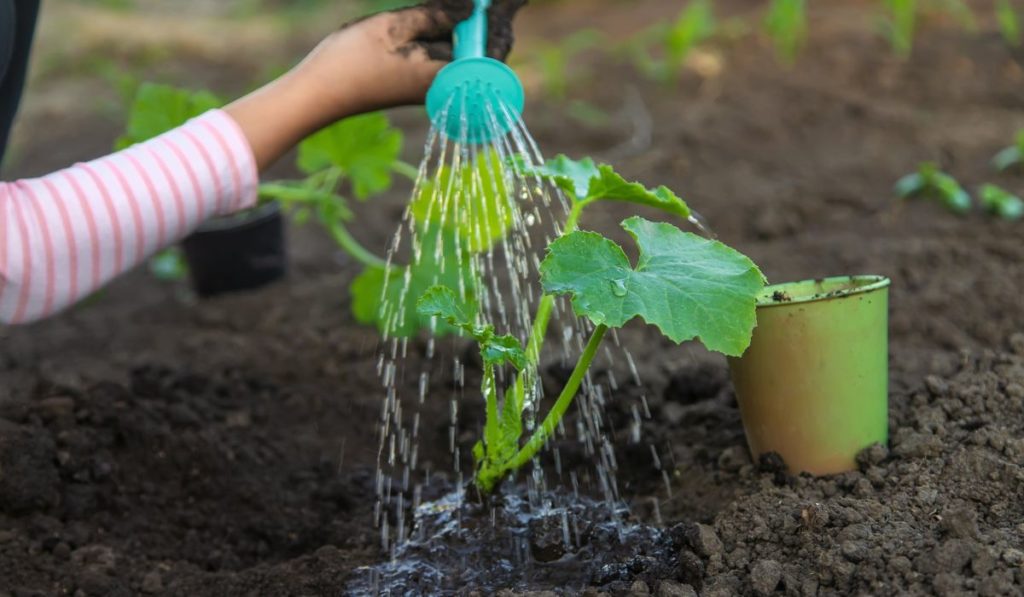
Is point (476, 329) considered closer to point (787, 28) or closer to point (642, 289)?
point (642, 289)

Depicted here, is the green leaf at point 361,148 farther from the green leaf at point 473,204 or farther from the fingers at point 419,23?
the fingers at point 419,23

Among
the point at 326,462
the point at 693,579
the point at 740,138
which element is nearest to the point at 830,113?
the point at 740,138

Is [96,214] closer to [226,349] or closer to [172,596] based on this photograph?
[172,596]

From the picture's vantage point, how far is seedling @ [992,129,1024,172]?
344cm

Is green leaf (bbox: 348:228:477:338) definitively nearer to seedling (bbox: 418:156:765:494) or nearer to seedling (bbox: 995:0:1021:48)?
seedling (bbox: 418:156:765:494)

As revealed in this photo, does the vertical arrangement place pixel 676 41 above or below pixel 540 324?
above

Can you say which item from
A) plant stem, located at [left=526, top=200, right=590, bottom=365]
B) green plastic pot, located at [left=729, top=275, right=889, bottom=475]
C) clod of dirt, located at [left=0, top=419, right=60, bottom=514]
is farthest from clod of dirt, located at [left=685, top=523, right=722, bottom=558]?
clod of dirt, located at [left=0, top=419, right=60, bottom=514]

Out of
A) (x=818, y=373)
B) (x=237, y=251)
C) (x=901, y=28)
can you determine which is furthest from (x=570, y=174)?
(x=901, y=28)

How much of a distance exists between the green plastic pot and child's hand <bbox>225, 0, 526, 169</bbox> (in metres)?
0.65

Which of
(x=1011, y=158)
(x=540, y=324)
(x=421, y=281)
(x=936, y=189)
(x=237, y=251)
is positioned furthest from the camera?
(x=1011, y=158)

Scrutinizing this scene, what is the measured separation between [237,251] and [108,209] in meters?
1.64

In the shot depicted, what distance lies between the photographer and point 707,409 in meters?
2.02

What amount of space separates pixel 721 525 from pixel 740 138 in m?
2.84

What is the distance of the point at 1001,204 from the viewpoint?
3.05 m
